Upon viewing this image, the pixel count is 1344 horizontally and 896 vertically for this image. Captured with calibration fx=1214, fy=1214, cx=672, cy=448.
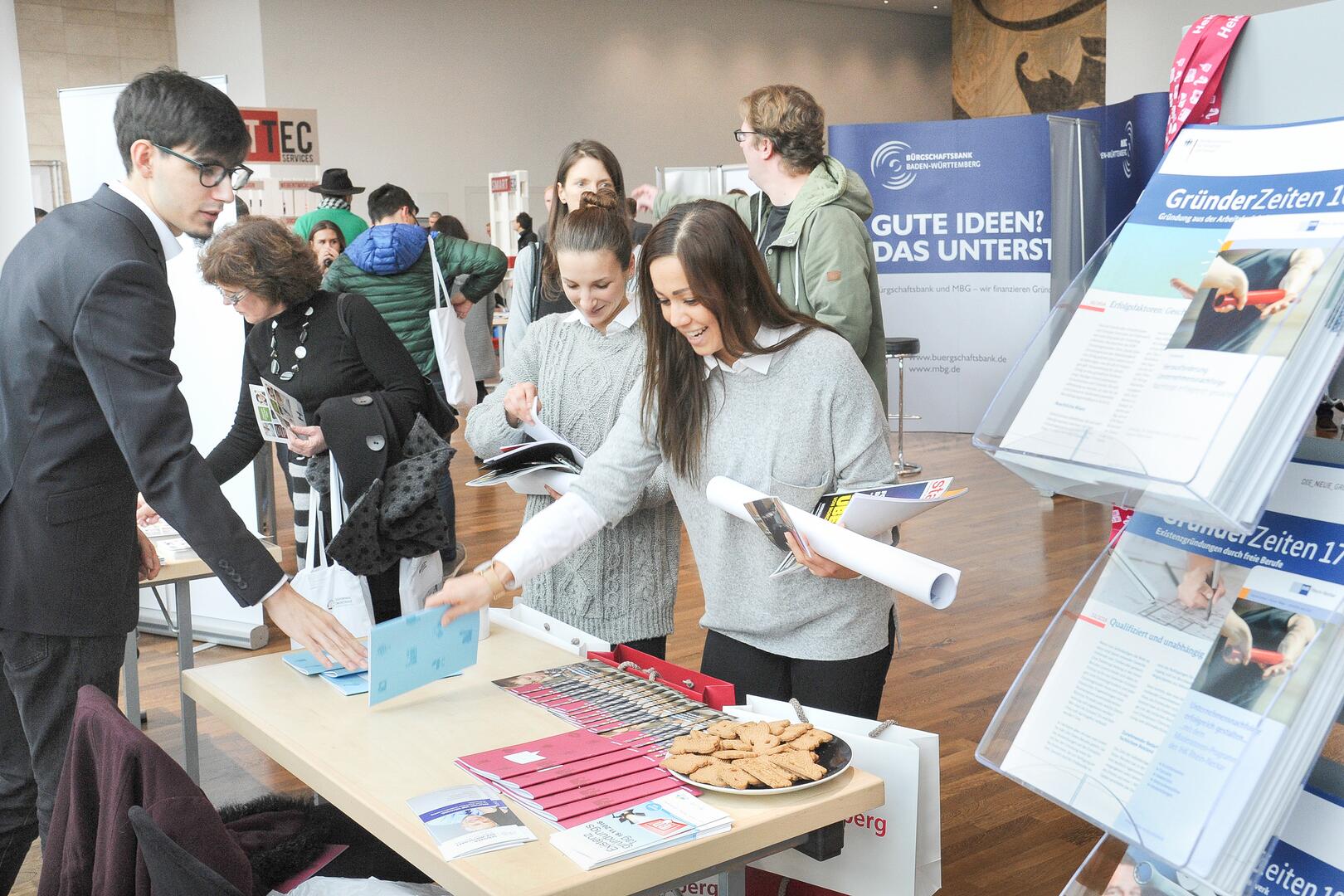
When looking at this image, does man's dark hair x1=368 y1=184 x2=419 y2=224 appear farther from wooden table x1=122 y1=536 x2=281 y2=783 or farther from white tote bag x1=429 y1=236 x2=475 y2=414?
wooden table x1=122 y1=536 x2=281 y2=783

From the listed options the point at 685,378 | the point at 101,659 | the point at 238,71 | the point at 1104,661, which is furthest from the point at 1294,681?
the point at 238,71

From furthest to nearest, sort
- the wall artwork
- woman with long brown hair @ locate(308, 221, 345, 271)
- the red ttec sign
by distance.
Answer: the wall artwork
the red ttec sign
woman with long brown hair @ locate(308, 221, 345, 271)

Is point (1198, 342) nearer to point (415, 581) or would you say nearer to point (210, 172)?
point (210, 172)

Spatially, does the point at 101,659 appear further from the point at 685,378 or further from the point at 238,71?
the point at 238,71

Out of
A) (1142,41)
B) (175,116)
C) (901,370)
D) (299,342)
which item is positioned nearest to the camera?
(175,116)

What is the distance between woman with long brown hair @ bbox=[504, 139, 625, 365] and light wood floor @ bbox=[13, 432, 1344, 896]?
1485mm

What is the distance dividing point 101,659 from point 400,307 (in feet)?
10.7

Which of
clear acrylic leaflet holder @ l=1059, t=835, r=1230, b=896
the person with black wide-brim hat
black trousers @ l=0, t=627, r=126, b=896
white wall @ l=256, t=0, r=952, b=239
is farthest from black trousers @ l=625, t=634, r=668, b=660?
white wall @ l=256, t=0, r=952, b=239

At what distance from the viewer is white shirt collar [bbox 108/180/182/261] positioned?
189cm

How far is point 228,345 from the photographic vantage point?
15.3 ft

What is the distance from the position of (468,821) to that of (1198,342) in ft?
3.34

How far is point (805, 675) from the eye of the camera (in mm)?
2088

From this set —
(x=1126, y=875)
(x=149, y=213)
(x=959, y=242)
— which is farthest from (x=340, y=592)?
(x=959, y=242)

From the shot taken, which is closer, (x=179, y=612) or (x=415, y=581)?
(x=415, y=581)
